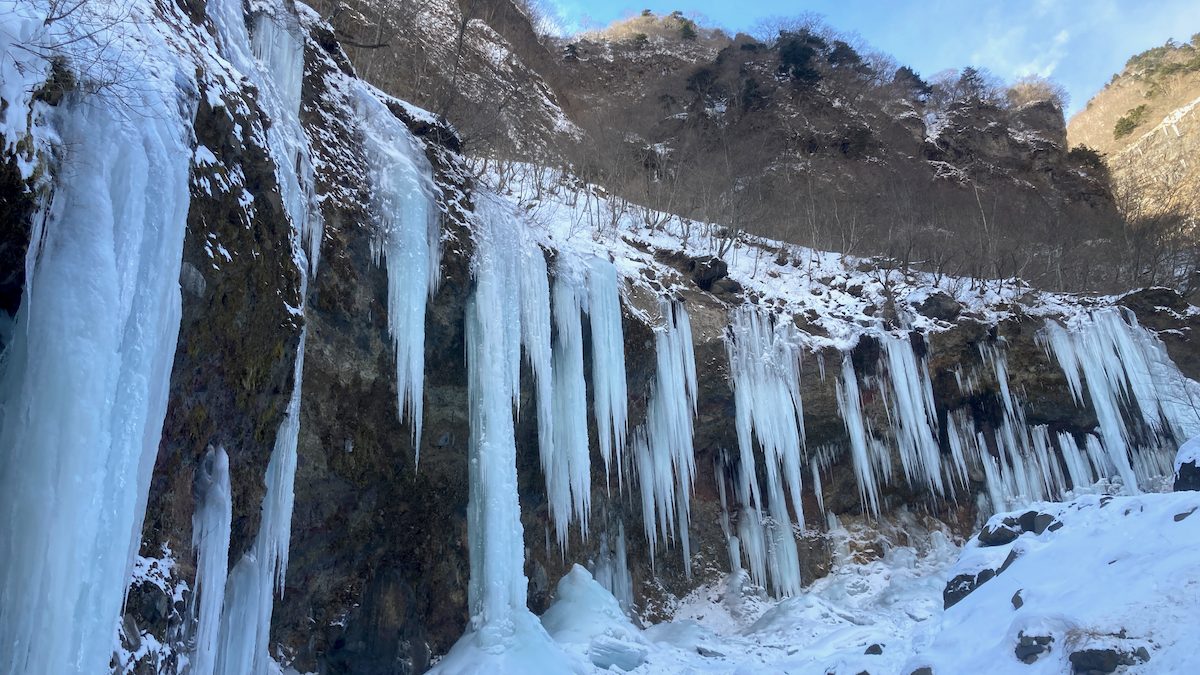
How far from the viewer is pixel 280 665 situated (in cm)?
1036

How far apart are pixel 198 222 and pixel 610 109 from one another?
27710 mm

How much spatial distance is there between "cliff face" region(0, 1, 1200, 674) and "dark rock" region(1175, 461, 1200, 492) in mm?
7766

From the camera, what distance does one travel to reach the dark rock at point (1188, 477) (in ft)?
26.2

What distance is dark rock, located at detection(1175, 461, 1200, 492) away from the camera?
7973 mm

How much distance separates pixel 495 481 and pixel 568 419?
215 centimetres

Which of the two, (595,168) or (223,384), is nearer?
(223,384)

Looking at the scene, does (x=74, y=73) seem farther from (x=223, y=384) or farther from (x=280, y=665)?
(x=280, y=665)

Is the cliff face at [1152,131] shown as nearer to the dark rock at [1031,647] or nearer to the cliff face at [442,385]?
the cliff face at [442,385]

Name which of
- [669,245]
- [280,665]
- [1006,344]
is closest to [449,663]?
[280,665]

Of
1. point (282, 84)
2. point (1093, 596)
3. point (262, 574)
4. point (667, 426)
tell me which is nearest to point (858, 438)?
point (667, 426)

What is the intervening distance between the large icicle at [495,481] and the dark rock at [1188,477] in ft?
22.3

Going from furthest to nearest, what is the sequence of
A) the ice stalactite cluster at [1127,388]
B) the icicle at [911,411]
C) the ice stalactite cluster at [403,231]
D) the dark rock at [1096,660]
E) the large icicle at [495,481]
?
the ice stalactite cluster at [1127,388] < the icicle at [911,411] < the ice stalactite cluster at [403,231] < the large icicle at [495,481] < the dark rock at [1096,660]

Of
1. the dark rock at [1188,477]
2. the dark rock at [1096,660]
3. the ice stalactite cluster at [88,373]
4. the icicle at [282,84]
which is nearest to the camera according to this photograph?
the ice stalactite cluster at [88,373]

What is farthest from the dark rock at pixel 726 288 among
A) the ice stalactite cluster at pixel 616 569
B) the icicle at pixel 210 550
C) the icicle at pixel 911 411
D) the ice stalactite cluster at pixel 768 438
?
the icicle at pixel 210 550
